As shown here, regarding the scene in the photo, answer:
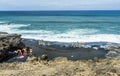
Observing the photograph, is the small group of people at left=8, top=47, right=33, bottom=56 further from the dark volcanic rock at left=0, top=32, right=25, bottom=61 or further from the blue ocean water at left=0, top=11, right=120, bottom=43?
the blue ocean water at left=0, top=11, right=120, bottom=43

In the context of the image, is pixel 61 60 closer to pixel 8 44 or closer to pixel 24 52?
pixel 24 52

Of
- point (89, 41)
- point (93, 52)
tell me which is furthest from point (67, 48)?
point (89, 41)

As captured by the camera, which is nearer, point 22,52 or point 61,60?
point 61,60

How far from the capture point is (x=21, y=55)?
2469cm

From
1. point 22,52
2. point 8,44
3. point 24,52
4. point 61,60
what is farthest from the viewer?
point 22,52

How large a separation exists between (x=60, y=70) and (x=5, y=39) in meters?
12.0

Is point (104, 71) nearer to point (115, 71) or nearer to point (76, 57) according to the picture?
point (115, 71)

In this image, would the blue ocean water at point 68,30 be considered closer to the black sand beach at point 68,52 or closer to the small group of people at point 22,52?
the black sand beach at point 68,52

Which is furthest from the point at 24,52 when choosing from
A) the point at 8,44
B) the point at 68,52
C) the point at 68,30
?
the point at 68,30

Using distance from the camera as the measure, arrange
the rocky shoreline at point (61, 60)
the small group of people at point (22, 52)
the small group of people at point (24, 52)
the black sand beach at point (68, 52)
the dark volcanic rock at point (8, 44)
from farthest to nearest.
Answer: the small group of people at point (24, 52)
the small group of people at point (22, 52)
the black sand beach at point (68, 52)
the dark volcanic rock at point (8, 44)
the rocky shoreline at point (61, 60)

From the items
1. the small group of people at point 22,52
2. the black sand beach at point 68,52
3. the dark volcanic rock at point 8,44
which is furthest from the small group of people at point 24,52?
the dark volcanic rock at point 8,44

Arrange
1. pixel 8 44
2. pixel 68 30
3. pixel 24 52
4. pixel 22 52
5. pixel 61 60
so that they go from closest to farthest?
pixel 61 60, pixel 8 44, pixel 24 52, pixel 22 52, pixel 68 30

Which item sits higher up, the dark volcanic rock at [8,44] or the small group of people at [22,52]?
the dark volcanic rock at [8,44]

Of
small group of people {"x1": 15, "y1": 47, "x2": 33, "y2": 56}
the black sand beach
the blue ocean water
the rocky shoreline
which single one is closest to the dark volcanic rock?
the rocky shoreline
